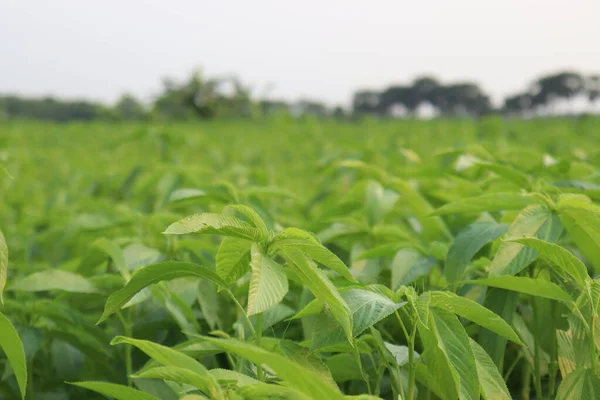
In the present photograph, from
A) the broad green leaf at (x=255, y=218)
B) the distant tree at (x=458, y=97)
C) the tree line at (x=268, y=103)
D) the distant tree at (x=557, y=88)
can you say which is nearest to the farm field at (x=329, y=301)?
the broad green leaf at (x=255, y=218)

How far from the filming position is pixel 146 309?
3.57 ft

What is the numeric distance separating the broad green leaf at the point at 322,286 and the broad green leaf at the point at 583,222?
1.20ft

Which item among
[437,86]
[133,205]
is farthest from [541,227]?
[437,86]

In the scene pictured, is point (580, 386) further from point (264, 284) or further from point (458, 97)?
point (458, 97)

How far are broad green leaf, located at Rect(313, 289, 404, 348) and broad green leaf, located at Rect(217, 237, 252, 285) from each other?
0.10m

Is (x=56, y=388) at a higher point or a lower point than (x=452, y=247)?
lower

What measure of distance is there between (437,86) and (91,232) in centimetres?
3123

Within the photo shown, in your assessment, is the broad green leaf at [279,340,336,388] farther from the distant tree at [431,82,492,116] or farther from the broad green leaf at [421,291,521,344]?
the distant tree at [431,82,492,116]

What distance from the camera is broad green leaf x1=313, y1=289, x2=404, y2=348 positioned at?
0.63 meters

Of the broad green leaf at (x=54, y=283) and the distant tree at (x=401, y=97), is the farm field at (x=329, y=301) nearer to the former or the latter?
the broad green leaf at (x=54, y=283)

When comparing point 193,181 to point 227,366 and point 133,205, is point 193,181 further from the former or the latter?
point 227,366

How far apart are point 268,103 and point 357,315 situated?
393 inches

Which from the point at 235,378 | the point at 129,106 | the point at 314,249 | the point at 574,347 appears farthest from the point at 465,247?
the point at 129,106

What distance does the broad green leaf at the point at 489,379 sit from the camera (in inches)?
26.7
